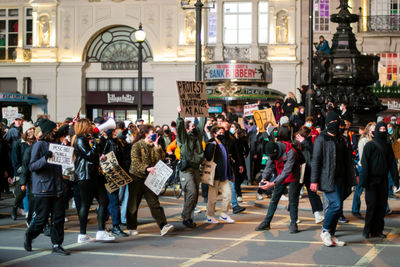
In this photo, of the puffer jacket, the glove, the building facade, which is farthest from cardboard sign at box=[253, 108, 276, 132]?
the building facade

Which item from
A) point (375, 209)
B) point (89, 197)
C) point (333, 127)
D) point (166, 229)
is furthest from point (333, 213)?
point (89, 197)

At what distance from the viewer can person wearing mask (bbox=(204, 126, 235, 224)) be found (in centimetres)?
1267

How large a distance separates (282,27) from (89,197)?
91.7 ft

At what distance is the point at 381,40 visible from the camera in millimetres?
36531

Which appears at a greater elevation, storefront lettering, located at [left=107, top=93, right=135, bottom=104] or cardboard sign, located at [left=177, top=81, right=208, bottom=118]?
storefront lettering, located at [left=107, top=93, right=135, bottom=104]

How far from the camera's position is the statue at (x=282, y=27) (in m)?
36.8

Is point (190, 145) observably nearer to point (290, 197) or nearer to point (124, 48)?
point (290, 197)

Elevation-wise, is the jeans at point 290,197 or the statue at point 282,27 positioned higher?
the statue at point 282,27

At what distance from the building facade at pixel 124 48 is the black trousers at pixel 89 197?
84.7ft

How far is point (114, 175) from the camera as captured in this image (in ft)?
36.6

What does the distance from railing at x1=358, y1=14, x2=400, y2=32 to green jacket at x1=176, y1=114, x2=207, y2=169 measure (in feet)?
86.8

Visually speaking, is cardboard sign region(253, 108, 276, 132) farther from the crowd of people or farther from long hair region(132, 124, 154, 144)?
long hair region(132, 124, 154, 144)

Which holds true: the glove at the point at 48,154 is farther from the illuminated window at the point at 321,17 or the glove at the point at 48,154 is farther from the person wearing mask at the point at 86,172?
the illuminated window at the point at 321,17

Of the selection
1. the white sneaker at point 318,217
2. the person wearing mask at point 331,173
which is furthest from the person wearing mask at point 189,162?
the person wearing mask at point 331,173
